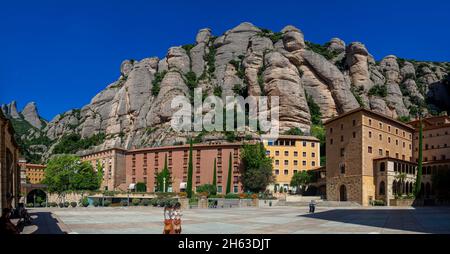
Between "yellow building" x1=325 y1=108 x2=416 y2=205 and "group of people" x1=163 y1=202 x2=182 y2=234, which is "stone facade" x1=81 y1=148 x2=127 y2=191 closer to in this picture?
"yellow building" x1=325 y1=108 x2=416 y2=205

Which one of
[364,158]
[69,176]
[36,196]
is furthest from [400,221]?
[36,196]

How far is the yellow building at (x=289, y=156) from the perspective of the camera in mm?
85125

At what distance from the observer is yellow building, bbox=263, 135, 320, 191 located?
279 ft

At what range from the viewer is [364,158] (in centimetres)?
6122

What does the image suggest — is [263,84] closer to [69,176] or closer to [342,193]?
[342,193]

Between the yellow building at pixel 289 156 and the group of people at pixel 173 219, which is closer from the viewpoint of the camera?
the group of people at pixel 173 219

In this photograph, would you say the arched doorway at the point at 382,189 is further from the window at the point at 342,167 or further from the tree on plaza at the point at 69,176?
the tree on plaza at the point at 69,176

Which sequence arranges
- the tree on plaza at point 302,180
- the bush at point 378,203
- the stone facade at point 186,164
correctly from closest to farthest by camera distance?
1. the bush at point 378,203
2. the tree on plaza at point 302,180
3. the stone facade at point 186,164

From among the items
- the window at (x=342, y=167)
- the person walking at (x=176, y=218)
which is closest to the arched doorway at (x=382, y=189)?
the window at (x=342, y=167)

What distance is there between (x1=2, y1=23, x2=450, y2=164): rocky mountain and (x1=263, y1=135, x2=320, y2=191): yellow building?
1255cm

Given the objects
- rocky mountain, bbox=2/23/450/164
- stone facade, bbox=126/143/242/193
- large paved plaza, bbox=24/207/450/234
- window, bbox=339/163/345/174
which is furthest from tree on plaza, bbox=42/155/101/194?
large paved plaza, bbox=24/207/450/234

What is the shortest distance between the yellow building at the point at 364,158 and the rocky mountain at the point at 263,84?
3198cm
